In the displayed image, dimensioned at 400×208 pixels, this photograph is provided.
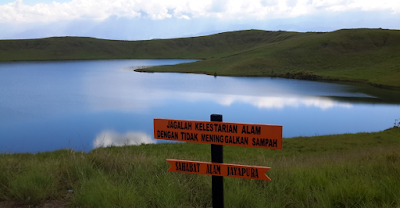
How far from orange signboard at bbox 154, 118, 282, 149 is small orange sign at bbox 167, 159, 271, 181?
325 mm

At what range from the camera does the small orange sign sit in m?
4.29

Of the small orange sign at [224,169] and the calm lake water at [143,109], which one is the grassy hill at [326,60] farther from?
the small orange sign at [224,169]

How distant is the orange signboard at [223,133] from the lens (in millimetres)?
4188

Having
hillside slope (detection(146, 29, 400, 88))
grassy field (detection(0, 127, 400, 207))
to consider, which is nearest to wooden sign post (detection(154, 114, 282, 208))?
grassy field (detection(0, 127, 400, 207))

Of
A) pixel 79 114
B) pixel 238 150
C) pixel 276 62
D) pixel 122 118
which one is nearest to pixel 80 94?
pixel 79 114

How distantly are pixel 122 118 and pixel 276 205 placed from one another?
2572 centimetres

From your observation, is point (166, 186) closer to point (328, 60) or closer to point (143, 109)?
point (143, 109)

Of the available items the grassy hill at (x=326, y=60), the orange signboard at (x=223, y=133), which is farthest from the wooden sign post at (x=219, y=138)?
the grassy hill at (x=326, y=60)

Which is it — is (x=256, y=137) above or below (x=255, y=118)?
above

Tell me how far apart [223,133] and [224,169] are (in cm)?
53

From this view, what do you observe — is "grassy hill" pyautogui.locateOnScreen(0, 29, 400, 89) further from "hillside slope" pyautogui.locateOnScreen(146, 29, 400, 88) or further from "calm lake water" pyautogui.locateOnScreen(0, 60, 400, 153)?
"calm lake water" pyautogui.locateOnScreen(0, 60, 400, 153)

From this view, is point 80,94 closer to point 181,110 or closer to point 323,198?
point 181,110

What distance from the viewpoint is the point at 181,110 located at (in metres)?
33.4

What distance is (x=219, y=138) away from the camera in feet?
14.5
